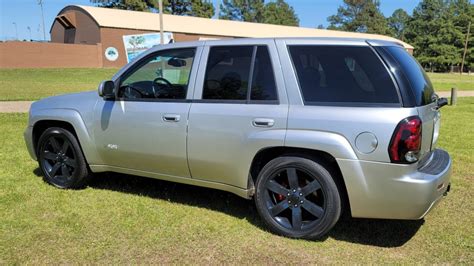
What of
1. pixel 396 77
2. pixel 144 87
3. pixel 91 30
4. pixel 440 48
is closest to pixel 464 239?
pixel 396 77

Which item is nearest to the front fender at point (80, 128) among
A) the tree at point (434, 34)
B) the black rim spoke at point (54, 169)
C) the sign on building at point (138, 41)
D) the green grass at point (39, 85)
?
the black rim spoke at point (54, 169)

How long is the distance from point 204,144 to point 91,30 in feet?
146

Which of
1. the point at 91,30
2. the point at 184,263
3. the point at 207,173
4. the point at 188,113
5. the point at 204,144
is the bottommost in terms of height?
the point at 184,263

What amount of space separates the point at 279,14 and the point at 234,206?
345 feet

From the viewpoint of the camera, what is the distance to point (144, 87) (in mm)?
4918

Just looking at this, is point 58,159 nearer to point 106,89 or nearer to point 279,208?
point 106,89

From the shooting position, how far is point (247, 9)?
102750mm

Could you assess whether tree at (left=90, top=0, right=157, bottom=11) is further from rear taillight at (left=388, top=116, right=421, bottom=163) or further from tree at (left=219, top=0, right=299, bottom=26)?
rear taillight at (left=388, top=116, right=421, bottom=163)

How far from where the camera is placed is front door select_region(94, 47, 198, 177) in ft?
14.9

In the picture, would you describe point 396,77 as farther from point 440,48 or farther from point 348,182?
point 440,48

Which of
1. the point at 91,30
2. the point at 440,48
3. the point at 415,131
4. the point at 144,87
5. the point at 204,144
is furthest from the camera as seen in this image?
the point at 440,48

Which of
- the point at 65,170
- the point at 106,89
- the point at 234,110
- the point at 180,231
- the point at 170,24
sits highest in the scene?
the point at 170,24

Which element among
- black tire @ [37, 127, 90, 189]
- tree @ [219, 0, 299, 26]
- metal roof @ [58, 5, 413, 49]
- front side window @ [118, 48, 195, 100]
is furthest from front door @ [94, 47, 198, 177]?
tree @ [219, 0, 299, 26]

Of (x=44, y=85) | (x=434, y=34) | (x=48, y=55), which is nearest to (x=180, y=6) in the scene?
(x=48, y=55)
